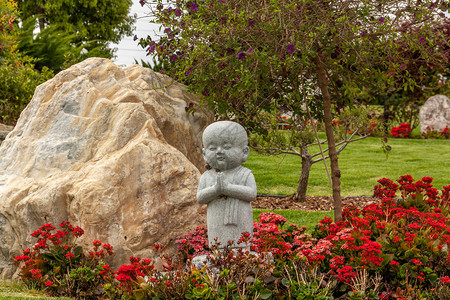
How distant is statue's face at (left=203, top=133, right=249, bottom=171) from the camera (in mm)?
4684

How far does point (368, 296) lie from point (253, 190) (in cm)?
135

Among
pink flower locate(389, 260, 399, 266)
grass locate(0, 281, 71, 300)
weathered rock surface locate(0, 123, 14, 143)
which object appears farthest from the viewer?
weathered rock surface locate(0, 123, 14, 143)

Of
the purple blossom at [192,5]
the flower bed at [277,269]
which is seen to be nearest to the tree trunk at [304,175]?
the flower bed at [277,269]

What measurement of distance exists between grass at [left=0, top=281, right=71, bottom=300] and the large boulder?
44 centimetres

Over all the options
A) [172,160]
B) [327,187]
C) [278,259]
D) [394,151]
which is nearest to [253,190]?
[278,259]

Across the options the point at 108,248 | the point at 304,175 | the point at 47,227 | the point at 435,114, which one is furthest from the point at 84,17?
the point at 108,248

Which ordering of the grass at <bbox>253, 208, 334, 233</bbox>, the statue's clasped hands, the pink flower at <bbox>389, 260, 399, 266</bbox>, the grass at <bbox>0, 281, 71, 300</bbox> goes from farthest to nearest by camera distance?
the grass at <bbox>253, 208, 334, 233</bbox> < the statue's clasped hands < the grass at <bbox>0, 281, 71, 300</bbox> < the pink flower at <bbox>389, 260, 399, 266</bbox>

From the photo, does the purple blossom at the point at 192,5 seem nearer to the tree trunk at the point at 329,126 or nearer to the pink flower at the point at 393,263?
the tree trunk at the point at 329,126

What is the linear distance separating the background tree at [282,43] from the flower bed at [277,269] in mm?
1233

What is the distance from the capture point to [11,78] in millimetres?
10609

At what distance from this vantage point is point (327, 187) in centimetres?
1047

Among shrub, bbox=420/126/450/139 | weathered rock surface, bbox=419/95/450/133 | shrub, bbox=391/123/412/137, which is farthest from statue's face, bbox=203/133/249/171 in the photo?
weathered rock surface, bbox=419/95/450/133

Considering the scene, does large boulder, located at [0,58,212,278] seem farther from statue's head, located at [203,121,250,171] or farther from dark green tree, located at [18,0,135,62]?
dark green tree, located at [18,0,135,62]

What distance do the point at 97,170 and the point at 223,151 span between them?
1.40 meters
